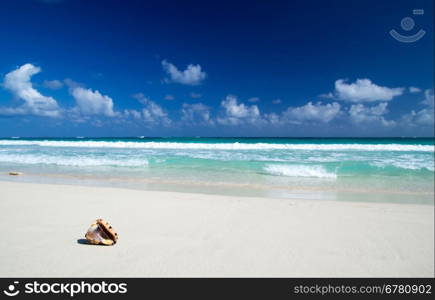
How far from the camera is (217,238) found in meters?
3.22

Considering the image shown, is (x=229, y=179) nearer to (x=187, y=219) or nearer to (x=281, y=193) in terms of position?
(x=281, y=193)

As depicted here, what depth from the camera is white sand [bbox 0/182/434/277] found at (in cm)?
254

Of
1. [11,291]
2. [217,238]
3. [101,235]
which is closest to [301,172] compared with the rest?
[217,238]

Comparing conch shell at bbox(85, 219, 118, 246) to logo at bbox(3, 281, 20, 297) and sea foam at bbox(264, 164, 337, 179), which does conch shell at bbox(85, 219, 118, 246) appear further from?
sea foam at bbox(264, 164, 337, 179)

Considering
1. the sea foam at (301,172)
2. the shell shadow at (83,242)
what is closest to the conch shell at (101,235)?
the shell shadow at (83,242)

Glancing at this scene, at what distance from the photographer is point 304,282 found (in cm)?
240

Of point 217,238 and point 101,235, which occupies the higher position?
point 101,235

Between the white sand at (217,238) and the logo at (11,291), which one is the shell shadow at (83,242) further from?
the logo at (11,291)

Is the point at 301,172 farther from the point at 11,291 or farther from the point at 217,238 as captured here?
the point at 11,291

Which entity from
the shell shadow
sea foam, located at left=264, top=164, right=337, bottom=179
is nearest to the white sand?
the shell shadow

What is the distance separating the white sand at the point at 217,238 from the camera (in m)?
A: 2.54

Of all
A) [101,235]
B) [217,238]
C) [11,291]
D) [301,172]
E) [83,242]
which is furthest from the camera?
[301,172]

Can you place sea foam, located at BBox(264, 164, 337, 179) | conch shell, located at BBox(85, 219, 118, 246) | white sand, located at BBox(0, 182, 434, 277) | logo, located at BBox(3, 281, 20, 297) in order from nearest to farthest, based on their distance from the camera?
logo, located at BBox(3, 281, 20, 297)
white sand, located at BBox(0, 182, 434, 277)
conch shell, located at BBox(85, 219, 118, 246)
sea foam, located at BBox(264, 164, 337, 179)

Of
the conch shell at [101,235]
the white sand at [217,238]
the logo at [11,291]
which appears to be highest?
the conch shell at [101,235]
